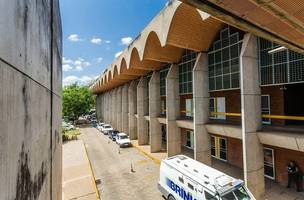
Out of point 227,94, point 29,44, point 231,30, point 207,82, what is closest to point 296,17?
point 29,44

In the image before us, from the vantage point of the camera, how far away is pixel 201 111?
1692 cm

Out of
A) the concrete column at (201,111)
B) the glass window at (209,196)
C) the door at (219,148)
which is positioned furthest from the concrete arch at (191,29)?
the glass window at (209,196)

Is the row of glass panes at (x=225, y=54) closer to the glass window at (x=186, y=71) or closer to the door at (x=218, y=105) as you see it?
the glass window at (x=186, y=71)

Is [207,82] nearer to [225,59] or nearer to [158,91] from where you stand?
[225,59]

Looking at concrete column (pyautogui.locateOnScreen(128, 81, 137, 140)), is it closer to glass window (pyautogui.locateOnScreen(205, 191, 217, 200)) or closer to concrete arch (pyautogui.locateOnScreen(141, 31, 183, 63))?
concrete arch (pyautogui.locateOnScreen(141, 31, 183, 63))

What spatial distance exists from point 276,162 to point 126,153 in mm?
17516

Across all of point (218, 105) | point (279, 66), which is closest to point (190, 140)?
point (218, 105)

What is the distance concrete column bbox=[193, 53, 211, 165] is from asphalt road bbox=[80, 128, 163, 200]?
15.4 feet

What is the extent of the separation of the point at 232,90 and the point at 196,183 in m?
10.4

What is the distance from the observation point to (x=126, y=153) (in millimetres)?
26203

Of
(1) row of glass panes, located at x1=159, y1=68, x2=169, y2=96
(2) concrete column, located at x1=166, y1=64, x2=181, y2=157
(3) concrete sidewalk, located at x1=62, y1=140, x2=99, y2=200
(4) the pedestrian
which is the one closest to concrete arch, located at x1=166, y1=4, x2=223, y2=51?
(2) concrete column, located at x1=166, y1=64, x2=181, y2=157

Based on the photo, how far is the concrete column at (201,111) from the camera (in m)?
16.6

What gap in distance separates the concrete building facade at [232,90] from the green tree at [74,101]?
140 ft

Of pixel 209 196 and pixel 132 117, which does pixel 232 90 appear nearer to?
pixel 209 196
